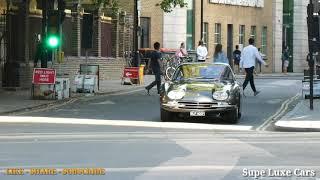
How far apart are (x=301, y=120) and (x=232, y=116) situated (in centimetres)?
160

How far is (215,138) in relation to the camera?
1399 centimetres

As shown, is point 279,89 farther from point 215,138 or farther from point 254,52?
point 215,138

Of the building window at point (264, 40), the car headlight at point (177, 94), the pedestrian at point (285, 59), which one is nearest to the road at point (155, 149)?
the car headlight at point (177, 94)

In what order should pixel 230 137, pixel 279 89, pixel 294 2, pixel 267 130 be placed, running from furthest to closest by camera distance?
pixel 294 2, pixel 279 89, pixel 267 130, pixel 230 137

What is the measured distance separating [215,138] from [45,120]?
17.1 feet

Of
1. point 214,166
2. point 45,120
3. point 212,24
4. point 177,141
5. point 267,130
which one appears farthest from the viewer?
point 212,24

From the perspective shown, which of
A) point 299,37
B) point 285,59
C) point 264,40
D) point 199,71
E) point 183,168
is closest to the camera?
point 183,168

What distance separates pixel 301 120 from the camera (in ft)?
55.4

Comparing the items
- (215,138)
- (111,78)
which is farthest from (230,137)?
(111,78)

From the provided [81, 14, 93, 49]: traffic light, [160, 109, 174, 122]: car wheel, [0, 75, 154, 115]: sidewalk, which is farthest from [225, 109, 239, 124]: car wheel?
[81, 14, 93, 49]: traffic light

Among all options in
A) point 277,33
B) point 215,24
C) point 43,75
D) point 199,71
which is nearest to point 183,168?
point 199,71

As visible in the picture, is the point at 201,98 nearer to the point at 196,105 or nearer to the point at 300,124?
the point at 196,105

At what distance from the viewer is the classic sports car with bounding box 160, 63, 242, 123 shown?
1658 cm

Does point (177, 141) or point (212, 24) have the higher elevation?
point (212, 24)
